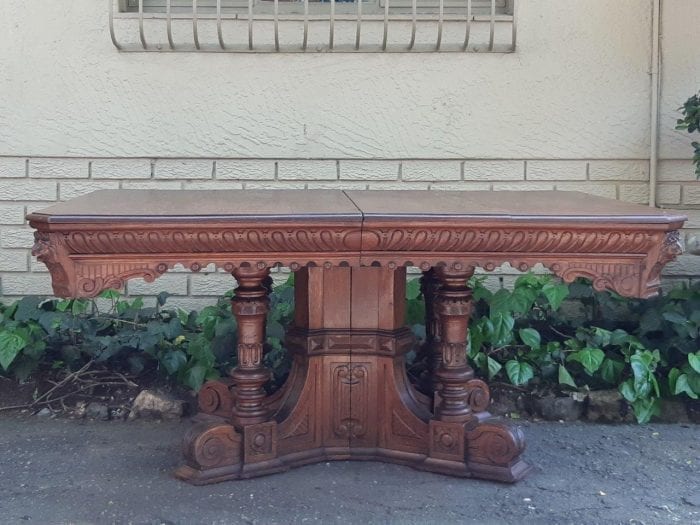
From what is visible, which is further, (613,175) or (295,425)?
(613,175)

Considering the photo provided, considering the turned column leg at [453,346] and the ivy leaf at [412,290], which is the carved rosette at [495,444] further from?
the ivy leaf at [412,290]

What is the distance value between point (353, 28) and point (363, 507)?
287cm

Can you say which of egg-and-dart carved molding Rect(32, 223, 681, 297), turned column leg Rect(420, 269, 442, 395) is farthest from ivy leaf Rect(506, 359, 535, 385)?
egg-and-dart carved molding Rect(32, 223, 681, 297)

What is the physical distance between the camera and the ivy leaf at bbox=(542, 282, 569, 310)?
457 cm

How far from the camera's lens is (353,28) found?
509 centimetres

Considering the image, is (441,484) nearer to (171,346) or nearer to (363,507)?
(363,507)

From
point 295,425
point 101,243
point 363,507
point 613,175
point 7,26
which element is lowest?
point 363,507

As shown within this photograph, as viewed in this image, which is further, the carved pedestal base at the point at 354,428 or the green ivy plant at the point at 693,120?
the green ivy plant at the point at 693,120

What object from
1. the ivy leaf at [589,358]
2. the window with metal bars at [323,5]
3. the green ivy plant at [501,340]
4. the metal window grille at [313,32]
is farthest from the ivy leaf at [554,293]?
the window with metal bars at [323,5]

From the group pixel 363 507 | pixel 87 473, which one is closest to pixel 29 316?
pixel 87 473

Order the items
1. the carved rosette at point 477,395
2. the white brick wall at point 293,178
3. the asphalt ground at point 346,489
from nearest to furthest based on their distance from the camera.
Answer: the asphalt ground at point 346,489
the carved rosette at point 477,395
the white brick wall at point 293,178

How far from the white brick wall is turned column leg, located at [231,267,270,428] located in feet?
5.79

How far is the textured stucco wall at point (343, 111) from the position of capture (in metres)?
5.09

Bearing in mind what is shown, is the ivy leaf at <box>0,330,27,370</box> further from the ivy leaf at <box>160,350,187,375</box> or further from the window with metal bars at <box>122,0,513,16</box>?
the window with metal bars at <box>122,0,513,16</box>
